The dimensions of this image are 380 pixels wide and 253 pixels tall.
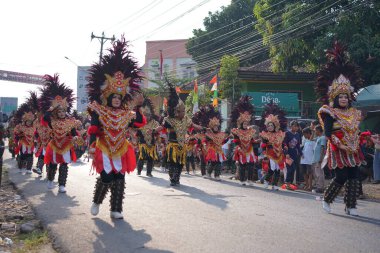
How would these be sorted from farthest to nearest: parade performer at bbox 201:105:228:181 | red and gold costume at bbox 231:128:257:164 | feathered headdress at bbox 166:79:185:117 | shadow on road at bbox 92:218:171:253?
parade performer at bbox 201:105:228:181, red and gold costume at bbox 231:128:257:164, feathered headdress at bbox 166:79:185:117, shadow on road at bbox 92:218:171:253

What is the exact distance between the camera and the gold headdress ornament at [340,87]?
7887 mm

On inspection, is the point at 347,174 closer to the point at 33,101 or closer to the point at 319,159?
the point at 319,159

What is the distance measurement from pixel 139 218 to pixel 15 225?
1.78 m

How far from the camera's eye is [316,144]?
1198cm

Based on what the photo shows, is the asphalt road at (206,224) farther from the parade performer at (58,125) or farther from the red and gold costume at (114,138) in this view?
the red and gold costume at (114,138)

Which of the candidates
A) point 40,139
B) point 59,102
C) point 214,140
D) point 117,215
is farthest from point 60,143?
point 214,140

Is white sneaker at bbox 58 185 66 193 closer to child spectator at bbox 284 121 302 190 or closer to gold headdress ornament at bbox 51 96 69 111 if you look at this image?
gold headdress ornament at bbox 51 96 69 111

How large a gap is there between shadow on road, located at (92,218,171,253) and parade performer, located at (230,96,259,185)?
6.53m

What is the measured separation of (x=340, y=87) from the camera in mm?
7883

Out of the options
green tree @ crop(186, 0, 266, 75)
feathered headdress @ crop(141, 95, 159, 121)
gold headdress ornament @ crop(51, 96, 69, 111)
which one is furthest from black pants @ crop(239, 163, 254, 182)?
green tree @ crop(186, 0, 266, 75)

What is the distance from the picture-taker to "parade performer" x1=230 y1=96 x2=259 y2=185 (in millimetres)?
12859

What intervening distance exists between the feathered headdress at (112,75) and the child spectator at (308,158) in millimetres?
6620

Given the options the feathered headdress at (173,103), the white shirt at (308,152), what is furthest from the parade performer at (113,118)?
the white shirt at (308,152)

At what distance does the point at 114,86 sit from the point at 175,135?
191 inches
